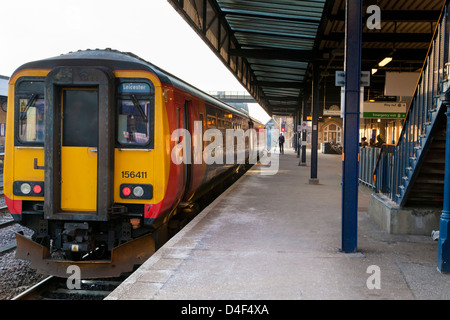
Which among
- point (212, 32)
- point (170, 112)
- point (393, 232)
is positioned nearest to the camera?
point (170, 112)

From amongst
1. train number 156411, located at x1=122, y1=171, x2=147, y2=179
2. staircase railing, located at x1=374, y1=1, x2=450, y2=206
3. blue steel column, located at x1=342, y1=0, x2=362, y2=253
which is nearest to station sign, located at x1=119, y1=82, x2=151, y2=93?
train number 156411, located at x1=122, y1=171, x2=147, y2=179

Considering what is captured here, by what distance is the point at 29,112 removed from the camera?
243 inches

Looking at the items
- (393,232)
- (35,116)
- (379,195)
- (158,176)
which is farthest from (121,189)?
(379,195)

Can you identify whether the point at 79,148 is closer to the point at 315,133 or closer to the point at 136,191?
the point at 136,191

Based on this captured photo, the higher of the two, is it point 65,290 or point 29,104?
point 29,104

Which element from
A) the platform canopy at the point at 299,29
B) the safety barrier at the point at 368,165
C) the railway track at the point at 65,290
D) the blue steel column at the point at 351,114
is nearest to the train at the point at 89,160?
the railway track at the point at 65,290

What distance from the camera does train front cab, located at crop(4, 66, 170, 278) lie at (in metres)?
5.82

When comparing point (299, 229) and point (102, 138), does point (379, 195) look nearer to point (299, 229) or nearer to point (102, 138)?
point (299, 229)

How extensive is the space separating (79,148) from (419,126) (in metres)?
5.09

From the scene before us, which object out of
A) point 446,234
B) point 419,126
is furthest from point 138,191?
point 419,126

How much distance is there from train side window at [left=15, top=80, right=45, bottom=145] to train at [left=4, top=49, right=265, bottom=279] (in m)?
0.01

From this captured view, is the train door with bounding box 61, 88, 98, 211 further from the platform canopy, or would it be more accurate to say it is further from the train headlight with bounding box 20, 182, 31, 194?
the platform canopy

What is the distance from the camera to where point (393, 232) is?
7301 mm

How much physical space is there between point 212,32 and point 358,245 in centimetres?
795
